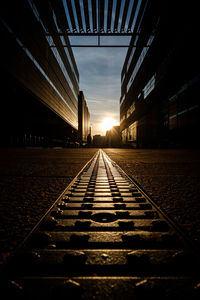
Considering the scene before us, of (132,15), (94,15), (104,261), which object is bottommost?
(104,261)

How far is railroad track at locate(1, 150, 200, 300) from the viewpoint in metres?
0.47

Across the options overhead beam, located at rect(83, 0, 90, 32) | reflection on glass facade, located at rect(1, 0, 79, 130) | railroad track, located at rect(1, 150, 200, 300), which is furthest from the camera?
reflection on glass facade, located at rect(1, 0, 79, 130)

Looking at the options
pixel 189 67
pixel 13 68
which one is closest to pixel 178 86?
pixel 189 67

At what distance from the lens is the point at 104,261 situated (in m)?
0.58

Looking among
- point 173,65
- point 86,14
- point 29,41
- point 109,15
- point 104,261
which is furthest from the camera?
point 29,41

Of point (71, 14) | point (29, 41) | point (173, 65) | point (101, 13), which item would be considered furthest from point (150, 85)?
point (29, 41)

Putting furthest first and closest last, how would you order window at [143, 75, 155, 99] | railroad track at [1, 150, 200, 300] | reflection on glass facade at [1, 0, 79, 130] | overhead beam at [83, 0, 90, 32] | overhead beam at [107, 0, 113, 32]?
1. window at [143, 75, 155, 99]
2. reflection on glass facade at [1, 0, 79, 130]
3. overhead beam at [107, 0, 113, 32]
4. overhead beam at [83, 0, 90, 32]
5. railroad track at [1, 150, 200, 300]

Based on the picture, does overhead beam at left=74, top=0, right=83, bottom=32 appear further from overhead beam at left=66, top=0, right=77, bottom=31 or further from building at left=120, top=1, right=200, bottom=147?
building at left=120, top=1, right=200, bottom=147

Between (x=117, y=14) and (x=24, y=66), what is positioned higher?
(x=117, y=14)

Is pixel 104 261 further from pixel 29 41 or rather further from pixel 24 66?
pixel 29 41

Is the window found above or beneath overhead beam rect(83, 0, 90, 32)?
beneath

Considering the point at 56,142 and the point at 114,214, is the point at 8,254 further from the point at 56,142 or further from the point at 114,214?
the point at 56,142

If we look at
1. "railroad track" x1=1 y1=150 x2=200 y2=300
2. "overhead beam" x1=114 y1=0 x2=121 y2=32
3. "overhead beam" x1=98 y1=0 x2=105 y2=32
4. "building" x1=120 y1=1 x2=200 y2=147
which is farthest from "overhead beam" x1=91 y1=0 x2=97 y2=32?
"railroad track" x1=1 y1=150 x2=200 y2=300

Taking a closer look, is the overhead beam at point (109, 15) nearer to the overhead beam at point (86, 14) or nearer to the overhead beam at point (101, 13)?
the overhead beam at point (101, 13)
